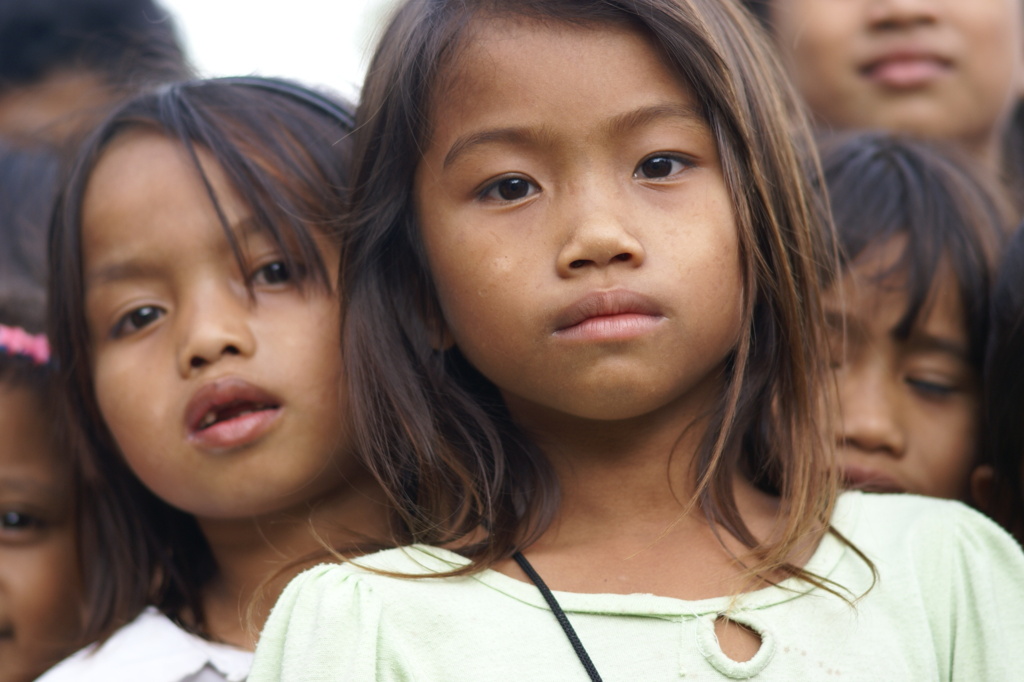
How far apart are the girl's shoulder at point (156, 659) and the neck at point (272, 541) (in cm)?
7

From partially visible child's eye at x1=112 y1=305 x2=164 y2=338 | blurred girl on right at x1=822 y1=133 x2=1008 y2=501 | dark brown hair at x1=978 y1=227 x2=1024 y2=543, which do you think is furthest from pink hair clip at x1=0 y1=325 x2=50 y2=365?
dark brown hair at x1=978 y1=227 x2=1024 y2=543

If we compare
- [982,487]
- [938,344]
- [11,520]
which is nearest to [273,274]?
[11,520]

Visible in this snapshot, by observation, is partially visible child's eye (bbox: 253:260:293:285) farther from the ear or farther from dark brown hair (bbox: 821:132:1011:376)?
the ear

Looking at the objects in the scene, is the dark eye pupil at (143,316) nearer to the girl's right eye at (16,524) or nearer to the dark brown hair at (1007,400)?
the girl's right eye at (16,524)

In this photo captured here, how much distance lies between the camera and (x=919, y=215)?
96.6 inches

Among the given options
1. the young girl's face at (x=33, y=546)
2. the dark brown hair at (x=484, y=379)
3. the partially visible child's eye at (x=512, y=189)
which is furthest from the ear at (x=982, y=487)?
the young girl's face at (x=33, y=546)

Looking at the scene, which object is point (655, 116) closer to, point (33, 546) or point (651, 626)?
point (651, 626)

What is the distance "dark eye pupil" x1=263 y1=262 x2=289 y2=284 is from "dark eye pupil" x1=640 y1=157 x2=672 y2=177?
746 mm

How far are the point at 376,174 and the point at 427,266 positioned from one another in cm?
19

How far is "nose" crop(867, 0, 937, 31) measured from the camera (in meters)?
3.13

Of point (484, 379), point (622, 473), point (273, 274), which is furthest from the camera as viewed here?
point (273, 274)

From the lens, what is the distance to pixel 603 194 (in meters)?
1.68

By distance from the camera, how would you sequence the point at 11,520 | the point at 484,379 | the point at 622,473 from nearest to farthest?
the point at 622,473, the point at 484,379, the point at 11,520

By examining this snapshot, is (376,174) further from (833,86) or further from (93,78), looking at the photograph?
(93,78)
